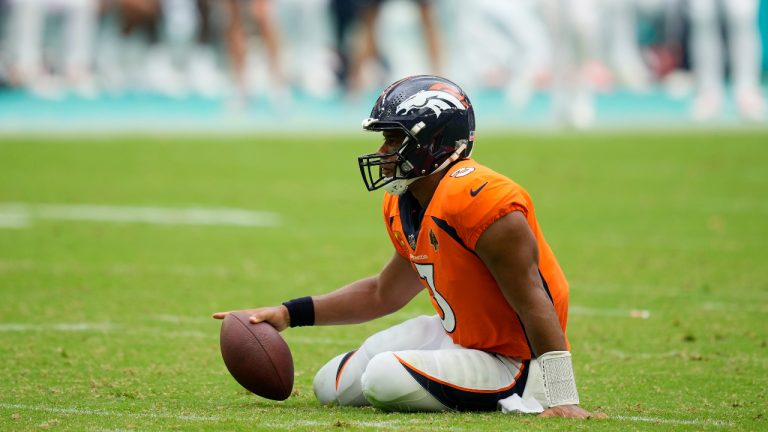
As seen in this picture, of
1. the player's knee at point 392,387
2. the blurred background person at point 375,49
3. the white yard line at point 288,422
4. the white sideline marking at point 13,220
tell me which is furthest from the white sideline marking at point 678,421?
the blurred background person at point 375,49

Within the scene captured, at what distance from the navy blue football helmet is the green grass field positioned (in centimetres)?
89

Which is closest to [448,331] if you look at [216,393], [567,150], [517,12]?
[216,393]

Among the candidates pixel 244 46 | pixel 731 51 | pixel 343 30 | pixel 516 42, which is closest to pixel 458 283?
pixel 731 51

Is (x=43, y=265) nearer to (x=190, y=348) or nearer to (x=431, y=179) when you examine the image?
(x=190, y=348)

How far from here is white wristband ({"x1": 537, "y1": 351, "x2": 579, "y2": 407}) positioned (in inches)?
182

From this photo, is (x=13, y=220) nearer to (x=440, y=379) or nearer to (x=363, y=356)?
(x=363, y=356)

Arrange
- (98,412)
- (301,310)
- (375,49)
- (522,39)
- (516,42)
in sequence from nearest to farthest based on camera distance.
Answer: (98,412) < (301,310) < (375,49) < (522,39) < (516,42)

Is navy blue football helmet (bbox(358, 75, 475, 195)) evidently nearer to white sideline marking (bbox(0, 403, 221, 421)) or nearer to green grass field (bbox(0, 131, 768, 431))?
green grass field (bbox(0, 131, 768, 431))

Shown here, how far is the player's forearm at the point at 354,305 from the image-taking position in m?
5.32

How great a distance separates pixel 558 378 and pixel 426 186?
0.86 meters

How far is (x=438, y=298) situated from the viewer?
16.2 feet

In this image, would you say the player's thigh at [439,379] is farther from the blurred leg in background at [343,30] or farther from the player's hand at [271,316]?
the blurred leg in background at [343,30]

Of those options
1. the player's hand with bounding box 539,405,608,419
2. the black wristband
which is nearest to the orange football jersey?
the player's hand with bounding box 539,405,608,419

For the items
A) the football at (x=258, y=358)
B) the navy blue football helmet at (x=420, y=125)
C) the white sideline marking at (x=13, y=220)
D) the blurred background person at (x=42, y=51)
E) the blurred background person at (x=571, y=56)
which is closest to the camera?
the navy blue football helmet at (x=420, y=125)
